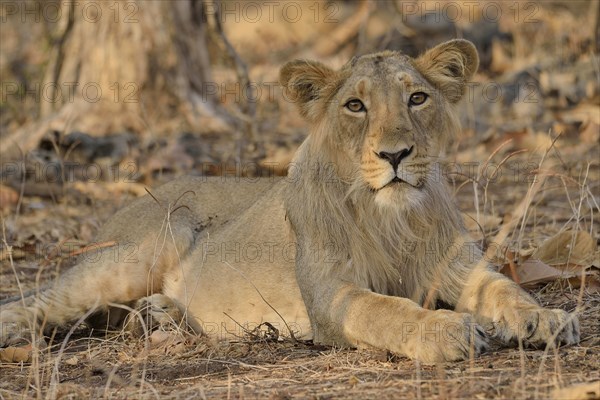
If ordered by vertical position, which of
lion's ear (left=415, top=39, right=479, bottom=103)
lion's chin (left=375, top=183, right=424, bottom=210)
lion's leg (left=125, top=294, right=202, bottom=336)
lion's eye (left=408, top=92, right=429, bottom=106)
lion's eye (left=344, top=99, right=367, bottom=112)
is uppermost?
lion's ear (left=415, top=39, right=479, bottom=103)

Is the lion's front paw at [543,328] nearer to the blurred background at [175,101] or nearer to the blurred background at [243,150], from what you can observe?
the blurred background at [243,150]

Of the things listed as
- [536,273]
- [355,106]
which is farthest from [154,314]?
[536,273]

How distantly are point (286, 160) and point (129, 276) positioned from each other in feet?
9.37

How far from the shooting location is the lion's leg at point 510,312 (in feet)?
13.5

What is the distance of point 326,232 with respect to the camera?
197 inches

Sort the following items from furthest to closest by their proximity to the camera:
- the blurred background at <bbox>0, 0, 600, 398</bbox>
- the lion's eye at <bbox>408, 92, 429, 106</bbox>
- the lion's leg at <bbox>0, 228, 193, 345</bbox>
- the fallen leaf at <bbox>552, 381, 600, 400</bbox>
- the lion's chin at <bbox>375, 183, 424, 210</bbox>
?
the lion's leg at <bbox>0, 228, 193, 345</bbox> → the lion's eye at <bbox>408, 92, 429, 106</bbox> → the lion's chin at <bbox>375, 183, 424, 210</bbox> → the blurred background at <bbox>0, 0, 600, 398</bbox> → the fallen leaf at <bbox>552, 381, 600, 400</bbox>

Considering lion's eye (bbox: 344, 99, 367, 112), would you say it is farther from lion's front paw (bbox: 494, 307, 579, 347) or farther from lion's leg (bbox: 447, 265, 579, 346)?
lion's front paw (bbox: 494, 307, 579, 347)

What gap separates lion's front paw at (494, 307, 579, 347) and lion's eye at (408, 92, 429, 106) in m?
1.28

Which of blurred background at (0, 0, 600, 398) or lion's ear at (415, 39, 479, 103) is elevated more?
lion's ear at (415, 39, 479, 103)

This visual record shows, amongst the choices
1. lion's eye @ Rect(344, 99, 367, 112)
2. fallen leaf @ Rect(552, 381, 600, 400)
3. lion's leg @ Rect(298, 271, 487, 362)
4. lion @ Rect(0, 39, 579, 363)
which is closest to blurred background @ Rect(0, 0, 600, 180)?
lion @ Rect(0, 39, 579, 363)

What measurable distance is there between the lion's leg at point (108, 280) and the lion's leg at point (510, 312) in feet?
6.47

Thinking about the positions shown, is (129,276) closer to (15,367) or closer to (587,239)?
(15,367)

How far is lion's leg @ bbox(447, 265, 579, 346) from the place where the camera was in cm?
411

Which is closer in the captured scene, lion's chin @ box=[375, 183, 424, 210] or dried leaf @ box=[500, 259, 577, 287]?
lion's chin @ box=[375, 183, 424, 210]
